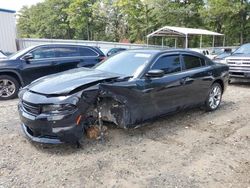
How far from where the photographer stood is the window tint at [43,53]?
857 centimetres

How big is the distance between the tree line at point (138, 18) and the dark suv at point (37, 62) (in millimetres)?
28771

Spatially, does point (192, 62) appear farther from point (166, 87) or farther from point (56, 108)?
point (56, 108)

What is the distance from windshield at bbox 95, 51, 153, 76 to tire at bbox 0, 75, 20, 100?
3.59 m

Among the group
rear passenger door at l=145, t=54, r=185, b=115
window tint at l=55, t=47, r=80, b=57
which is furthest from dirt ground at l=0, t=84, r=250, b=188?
window tint at l=55, t=47, r=80, b=57

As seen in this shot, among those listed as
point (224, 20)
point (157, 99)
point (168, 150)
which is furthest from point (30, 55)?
point (224, 20)

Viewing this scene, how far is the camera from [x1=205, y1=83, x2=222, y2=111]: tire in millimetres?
6793

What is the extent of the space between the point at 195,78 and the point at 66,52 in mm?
4502

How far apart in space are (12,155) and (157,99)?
259 cm

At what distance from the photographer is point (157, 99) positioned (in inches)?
209

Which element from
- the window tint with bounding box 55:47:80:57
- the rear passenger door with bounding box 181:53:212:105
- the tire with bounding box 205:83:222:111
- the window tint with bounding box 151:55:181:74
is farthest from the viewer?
the window tint with bounding box 55:47:80:57

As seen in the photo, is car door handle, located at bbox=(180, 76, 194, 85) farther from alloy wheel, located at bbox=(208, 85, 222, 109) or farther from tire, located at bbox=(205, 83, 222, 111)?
alloy wheel, located at bbox=(208, 85, 222, 109)

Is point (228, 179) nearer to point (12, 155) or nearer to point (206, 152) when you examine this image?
point (206, 152)

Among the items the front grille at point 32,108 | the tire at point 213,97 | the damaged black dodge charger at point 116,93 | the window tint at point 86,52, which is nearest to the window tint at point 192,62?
the damaged black dodge charger at point 116,93

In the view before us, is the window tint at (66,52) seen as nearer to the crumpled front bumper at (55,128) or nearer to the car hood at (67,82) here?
the car hood at (67,82)
